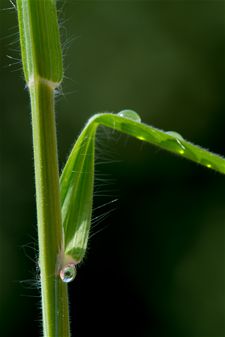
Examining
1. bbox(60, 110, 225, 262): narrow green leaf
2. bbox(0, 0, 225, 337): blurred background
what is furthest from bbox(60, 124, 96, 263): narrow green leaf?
bbox(0, 0, 225, 337): blurred background

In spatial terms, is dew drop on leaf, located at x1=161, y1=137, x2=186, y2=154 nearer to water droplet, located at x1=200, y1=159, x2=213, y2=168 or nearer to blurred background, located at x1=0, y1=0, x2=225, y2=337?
water droplet, located at x1=200, y1=159, x2=213, y2=168

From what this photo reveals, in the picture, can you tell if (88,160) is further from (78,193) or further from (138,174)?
(138,174)

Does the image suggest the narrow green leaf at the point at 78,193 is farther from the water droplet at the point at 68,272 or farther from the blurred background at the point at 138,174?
the blurred background at the point at 138,174

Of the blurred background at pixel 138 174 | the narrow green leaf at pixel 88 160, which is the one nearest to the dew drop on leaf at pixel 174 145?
the narrow green leaf at pixel 88 160

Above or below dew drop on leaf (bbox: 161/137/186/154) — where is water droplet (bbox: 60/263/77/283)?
below

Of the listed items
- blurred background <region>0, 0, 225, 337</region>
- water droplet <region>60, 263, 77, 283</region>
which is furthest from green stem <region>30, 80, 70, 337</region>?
blurred background <region>0, 0, 225, 337</region>

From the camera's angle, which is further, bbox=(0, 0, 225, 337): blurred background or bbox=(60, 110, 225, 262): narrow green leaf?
bbox=(0, 0, 225, 337): blurred background

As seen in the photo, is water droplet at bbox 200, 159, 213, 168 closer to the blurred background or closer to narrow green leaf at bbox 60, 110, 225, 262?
narrow green leaf at bbox 60, 110, 225, 262
